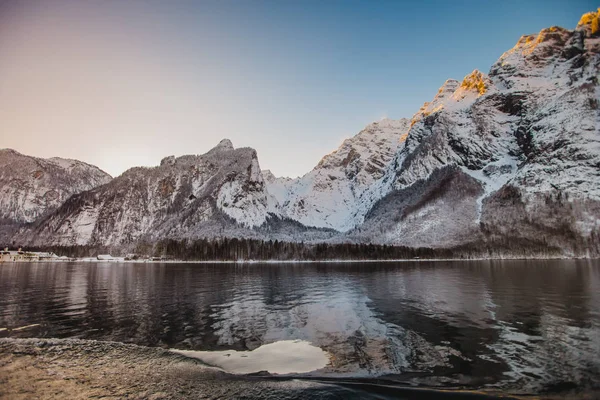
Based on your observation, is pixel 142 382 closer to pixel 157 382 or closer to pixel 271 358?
pixel 157 382

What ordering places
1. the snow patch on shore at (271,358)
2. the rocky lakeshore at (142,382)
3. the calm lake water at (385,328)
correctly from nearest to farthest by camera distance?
the rocky lakeshore at (142,382)
the calm lake water at (385,328)
the snow patch on shore at (271,358)

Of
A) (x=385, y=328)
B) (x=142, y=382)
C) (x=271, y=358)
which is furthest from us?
(x=385, y=328)

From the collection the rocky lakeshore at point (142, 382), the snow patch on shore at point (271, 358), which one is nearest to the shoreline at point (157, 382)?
the rocky lakeshore at point (142, 382)

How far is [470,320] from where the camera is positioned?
31672mm

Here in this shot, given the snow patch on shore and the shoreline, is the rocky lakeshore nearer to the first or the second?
the shoreline

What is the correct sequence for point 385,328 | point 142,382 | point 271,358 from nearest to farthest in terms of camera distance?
point 142,382, point 271,358, point 385,328

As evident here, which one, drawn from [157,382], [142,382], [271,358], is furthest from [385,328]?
[142,382]

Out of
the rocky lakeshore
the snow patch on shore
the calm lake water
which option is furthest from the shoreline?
the calm lake water

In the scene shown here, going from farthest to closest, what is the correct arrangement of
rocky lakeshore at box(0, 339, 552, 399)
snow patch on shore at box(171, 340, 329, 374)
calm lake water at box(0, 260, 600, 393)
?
snow patch on shore at box(171, 340, 329, 374) → calm lake water at box(0, 260, 600, 393) → rocky lakeshore at box(0, 339, 552, 399)

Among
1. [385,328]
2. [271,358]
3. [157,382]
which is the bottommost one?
[385,328]

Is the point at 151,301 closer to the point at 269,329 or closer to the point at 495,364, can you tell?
the point at 269,329

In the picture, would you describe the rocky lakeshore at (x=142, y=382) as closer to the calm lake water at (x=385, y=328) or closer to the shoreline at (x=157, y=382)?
the shoreline at (x=157, y=382)

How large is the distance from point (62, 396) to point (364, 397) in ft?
40.6

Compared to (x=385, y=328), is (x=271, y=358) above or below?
above
